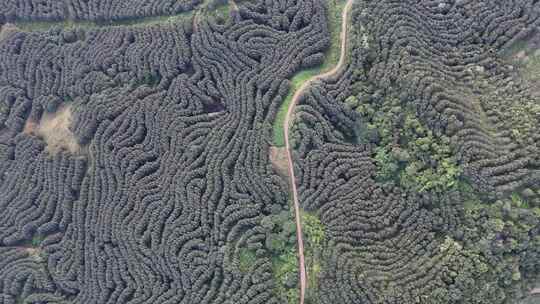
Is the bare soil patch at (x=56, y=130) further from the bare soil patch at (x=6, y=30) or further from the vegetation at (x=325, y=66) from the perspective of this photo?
the vegetation at (x=325, y=66)

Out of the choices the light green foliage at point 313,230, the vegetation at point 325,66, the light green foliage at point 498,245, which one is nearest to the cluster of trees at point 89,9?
the vegetation at point 325,66

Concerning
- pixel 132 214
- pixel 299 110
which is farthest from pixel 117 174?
pixel 299 110

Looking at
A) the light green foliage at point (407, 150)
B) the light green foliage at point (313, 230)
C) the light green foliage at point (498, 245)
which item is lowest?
the light green foliage at point (498, 245)

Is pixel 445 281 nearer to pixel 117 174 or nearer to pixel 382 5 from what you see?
pixel 382 5

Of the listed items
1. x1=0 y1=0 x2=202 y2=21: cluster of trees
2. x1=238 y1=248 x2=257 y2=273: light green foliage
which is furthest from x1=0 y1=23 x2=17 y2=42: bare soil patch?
x1=238 y1=248 x2=257 y2=273: light green foliage

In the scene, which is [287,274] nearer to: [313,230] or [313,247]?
[313,247]

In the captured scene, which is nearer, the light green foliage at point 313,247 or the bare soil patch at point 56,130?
the light green foliage at point 313,247
